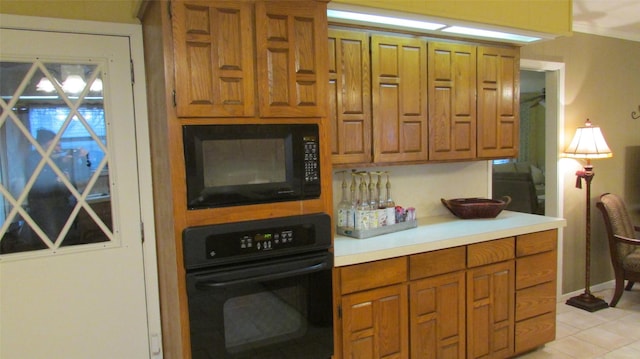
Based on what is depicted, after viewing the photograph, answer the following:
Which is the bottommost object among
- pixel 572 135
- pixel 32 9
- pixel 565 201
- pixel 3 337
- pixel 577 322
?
pixel 577 322

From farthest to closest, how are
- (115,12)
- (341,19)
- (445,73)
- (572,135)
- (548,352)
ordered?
1. (572,135)
2. (548,352)
3. (445,73)
4. (341,19)
5. (115,12)

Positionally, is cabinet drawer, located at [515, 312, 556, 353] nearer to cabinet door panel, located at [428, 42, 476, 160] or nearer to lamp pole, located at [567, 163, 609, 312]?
lamp pole, located at [567, 163, 609, 312]

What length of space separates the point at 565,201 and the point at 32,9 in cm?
409

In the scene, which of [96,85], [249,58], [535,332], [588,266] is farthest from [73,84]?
[588,266]

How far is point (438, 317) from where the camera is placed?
2391 mm

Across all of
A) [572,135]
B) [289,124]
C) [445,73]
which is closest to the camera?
[289,124]

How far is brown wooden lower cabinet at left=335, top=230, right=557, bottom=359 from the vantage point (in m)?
2.14

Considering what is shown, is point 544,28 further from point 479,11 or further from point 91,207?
point 91,207

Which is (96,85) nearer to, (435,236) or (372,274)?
(372,274)

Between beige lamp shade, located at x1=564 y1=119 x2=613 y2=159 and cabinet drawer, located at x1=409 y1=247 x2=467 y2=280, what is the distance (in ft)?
5.91

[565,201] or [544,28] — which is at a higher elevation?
[544,28]

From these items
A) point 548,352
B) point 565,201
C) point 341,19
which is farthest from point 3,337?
point 565,201

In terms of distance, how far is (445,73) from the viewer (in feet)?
8.93

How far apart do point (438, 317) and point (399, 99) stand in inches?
50.8
